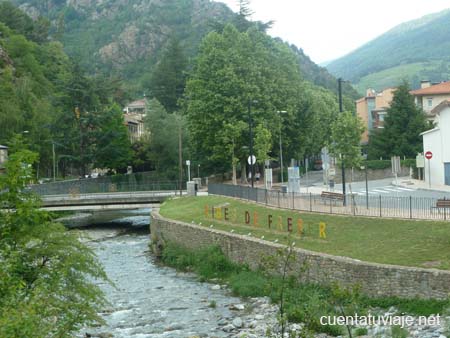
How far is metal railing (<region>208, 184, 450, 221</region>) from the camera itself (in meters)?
29.9

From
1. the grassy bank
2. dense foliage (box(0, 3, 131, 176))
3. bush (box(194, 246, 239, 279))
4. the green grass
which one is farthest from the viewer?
dense foliage (box(0, 3, 131, 176))

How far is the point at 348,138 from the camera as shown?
36.3 m

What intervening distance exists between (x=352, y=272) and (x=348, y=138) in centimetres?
1490

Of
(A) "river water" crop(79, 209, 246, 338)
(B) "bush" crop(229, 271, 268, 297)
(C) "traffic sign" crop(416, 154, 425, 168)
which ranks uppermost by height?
(C) "traffic sign" crop(416, 154, 425, 168)

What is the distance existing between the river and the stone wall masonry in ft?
8.26

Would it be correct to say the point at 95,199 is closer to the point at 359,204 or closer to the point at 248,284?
the point at 359,204

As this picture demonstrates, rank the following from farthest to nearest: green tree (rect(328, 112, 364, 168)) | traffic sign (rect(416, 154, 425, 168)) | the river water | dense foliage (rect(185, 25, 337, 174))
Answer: dense foliage (rect(185, 25, 337, 174)) < traffic sign (rect(416, 154, 425, 168)) < green tree (rect(328, 112, 364, 168)) < the river water

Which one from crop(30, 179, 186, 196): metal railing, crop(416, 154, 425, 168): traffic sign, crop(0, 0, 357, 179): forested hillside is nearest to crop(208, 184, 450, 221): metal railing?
crop(0, 0, 357, 179): forested hillside

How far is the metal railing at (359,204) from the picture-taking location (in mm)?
29906

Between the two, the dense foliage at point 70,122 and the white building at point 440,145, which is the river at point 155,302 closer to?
the white building at point 440,145

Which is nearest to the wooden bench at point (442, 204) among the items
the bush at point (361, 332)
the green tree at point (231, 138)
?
the bush at point (361, 332)

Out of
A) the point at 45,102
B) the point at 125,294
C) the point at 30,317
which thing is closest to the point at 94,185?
the point at 45,102

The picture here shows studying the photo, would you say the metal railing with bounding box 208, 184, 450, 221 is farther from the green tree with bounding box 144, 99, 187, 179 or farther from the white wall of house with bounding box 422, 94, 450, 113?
the white wall of house with bounding box 422, 94, 450, 113

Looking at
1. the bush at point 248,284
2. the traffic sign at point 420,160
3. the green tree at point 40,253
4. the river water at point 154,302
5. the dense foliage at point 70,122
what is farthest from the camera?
the dense foliage at point 70,122
